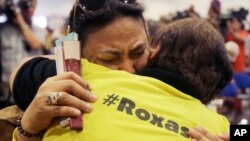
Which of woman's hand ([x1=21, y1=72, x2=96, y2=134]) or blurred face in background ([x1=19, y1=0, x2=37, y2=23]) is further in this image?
blurred face in background ([x1=19, y1=0, x2=37, y2=23])

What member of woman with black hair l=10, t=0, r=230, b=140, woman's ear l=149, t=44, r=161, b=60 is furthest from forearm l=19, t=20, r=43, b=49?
woman's ear l=149, t=44, r=161, b=60

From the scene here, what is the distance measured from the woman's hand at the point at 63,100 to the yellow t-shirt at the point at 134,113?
18 mm

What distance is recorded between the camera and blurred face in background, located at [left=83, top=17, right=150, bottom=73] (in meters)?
1.10

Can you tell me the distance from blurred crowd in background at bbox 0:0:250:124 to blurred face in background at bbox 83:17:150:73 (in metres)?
2.00

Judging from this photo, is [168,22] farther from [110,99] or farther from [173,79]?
[110,99]

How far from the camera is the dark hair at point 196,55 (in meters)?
1.06

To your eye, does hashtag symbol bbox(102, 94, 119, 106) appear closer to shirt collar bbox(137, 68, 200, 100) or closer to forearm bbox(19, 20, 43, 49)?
shirt collar bbox(137, 68, 200, 100)

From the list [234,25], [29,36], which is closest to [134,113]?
[29,36]

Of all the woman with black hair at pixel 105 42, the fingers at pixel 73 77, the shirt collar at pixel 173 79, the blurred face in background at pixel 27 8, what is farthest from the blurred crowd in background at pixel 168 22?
the fingers at pixel 73 77

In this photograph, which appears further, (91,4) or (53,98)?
(91,4)

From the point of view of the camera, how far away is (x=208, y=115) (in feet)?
3.23

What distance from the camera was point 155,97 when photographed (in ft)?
3.08

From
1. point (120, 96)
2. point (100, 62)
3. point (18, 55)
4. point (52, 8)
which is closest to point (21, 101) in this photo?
point (100, 62)

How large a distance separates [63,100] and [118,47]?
9.7 inches
